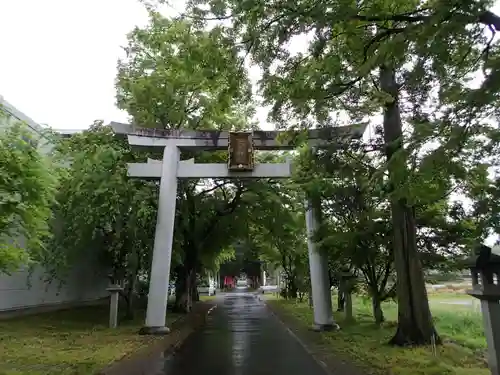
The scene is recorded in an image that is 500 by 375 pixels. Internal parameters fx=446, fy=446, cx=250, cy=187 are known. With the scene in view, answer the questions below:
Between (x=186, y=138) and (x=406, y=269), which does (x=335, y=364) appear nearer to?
(x=406, y=269)

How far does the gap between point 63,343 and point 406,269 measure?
868 cm

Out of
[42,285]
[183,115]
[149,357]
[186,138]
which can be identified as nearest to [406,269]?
[149,357]

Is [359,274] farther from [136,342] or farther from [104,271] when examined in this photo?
[104,271]

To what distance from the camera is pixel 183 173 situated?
616 inches

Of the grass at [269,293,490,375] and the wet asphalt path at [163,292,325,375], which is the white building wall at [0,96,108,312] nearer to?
the wet asphalt path at [163,292,325,375]

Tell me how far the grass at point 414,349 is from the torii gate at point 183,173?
1798 mm

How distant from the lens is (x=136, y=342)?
11719mm

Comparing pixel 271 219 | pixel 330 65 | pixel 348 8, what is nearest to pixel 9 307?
pixel 271 219

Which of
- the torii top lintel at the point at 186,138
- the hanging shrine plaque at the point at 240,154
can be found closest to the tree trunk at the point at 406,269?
the torii top lintel at the point at 186,138

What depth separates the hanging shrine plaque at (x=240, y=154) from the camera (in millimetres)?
15172

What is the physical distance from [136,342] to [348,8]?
31.6 feet

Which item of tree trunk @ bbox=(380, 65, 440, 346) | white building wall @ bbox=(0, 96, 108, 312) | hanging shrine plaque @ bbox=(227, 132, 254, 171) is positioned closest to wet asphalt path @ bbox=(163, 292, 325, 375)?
tree trunk @ bbox=(380, 65, 440, 346)

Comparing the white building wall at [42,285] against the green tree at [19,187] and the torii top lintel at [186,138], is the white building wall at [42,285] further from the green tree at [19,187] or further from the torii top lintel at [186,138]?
the green tree at [19,187]

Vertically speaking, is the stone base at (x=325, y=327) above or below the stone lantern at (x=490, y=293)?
below
